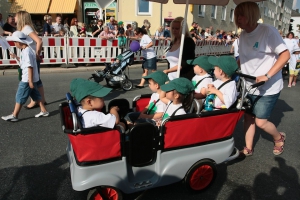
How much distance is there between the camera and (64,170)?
312cm

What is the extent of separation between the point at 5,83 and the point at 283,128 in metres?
6.94

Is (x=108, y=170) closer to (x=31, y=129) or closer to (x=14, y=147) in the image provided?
(x=14, y=147)

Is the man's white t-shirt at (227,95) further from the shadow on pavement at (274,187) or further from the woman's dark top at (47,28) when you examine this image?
the woman's dark top at (47,28)

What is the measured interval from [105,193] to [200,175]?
98cm

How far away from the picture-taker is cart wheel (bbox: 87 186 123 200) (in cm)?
231

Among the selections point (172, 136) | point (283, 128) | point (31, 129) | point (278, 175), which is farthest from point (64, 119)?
point (283, 128)

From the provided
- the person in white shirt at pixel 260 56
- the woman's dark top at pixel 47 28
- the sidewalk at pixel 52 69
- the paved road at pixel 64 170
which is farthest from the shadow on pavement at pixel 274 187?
the woman's dark top at pixel 47 28

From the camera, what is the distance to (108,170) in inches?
90.1

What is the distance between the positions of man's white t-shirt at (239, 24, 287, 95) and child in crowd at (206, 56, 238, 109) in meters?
0.38

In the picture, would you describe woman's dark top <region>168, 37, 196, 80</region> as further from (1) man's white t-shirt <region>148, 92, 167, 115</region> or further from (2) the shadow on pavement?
(2) the shadow on pavement

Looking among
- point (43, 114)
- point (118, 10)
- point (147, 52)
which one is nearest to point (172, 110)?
point (43, 114)

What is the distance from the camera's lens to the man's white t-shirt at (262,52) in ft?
9.58

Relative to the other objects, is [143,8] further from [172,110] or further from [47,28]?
[172,110]

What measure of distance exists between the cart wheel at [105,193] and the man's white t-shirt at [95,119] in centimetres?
56
